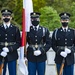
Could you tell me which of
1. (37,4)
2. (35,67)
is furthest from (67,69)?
(37,4)

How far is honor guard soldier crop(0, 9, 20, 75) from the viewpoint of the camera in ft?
21.2

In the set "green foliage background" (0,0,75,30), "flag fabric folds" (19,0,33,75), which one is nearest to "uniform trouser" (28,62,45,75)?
"flag fabric folds" (19,0,33,75)

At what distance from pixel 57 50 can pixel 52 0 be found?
43.5 ft

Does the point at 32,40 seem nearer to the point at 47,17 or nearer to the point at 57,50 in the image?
the point at 57,50

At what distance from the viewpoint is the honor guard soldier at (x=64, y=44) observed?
21.2ft

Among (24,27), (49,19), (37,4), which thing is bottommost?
(24,27)

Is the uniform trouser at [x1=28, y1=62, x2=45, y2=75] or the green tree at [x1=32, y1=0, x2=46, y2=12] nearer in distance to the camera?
the uniform trouser at [x1=28, y1=62, x2=45, y2=75]

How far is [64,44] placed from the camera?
256 inches

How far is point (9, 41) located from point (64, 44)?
3.33ft

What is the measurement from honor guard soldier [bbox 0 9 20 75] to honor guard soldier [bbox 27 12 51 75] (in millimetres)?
265

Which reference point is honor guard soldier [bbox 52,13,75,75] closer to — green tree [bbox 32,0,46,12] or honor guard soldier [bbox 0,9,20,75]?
honor guard soldier [bbox 0,9,20,75]

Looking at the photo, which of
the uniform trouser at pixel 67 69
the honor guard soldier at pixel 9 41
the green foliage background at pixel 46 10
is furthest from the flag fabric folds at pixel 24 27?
the green foliage background at pixel 46 10

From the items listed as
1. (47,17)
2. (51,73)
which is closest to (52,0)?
(47,17)

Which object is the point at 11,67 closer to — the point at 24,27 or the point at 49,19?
the point at 24,27
